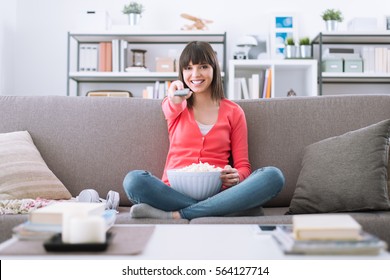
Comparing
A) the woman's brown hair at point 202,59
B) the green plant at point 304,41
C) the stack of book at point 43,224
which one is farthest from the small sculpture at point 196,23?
the stack of book at point 43,224

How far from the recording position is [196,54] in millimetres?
2002

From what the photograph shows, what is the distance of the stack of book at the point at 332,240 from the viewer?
0.74 meters

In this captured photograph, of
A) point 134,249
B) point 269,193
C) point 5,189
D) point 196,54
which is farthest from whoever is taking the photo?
point 196,54

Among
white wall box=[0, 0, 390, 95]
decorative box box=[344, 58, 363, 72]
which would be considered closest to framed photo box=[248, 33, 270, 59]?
white wall box=[0, 0, 390, 95]

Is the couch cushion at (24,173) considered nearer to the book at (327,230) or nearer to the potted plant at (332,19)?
the book at (327,230)

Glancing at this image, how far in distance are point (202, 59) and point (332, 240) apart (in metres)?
1.36

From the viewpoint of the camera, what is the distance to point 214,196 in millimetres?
1548

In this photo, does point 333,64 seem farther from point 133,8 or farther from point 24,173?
point 24,173

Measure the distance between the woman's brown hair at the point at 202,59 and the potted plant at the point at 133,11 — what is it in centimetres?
206

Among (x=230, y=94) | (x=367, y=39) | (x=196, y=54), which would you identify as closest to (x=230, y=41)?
(x=230, y=94)

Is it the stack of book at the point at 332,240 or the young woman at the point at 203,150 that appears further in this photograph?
the young woman at the point at 203,150

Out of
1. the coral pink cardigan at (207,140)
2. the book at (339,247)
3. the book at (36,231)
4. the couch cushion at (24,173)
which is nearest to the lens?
the book at (339,247)
